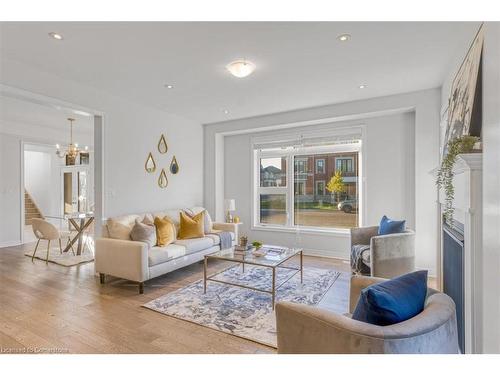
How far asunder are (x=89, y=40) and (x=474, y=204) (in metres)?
3.19

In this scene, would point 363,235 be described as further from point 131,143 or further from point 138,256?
point 131,143

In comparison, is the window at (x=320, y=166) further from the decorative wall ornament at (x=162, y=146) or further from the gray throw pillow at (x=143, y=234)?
the gray throw pillow at (x=143, y=234)

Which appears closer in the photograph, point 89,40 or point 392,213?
point 89,40

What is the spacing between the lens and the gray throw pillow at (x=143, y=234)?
338 cm

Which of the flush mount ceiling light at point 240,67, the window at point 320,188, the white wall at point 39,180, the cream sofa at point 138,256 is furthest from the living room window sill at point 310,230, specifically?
the white wall at point 39,180

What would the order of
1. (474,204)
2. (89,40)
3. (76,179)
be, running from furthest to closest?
(76,179) → (89,40) → (474,204)

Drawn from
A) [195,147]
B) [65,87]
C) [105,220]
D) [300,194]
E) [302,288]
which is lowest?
[302,288]

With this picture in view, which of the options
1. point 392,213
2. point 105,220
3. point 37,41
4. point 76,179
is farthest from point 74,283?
point 76,179

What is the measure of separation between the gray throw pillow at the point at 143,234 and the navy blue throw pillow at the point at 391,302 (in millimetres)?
2764

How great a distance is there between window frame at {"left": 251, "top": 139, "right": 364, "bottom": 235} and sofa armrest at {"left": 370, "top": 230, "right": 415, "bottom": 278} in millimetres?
1376

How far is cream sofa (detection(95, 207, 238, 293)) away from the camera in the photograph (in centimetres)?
312

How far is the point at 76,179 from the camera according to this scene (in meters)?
7.88

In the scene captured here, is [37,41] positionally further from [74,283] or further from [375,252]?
[375,252]

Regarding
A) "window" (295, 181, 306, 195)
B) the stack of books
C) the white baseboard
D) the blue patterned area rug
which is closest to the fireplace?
the blue patterned area rug
